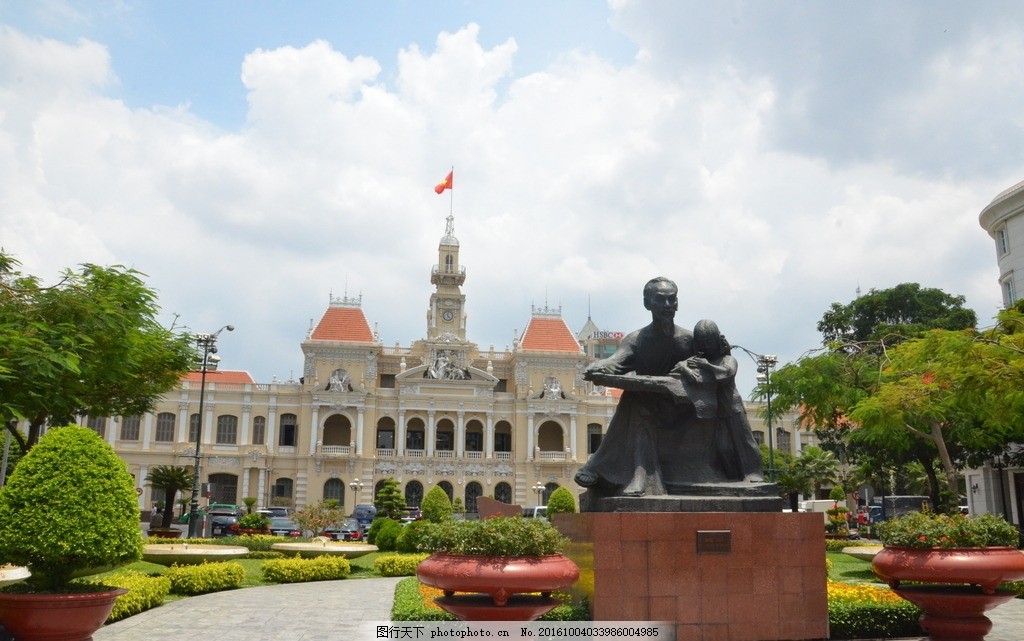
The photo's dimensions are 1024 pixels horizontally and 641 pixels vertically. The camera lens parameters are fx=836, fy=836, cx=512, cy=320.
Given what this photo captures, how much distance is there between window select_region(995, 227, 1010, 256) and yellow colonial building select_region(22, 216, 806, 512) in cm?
2558

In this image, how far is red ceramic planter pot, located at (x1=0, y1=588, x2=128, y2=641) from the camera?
624 cm

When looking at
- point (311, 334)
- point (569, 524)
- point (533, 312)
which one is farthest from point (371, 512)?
point (569, 524)

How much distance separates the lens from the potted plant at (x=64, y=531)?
632cm

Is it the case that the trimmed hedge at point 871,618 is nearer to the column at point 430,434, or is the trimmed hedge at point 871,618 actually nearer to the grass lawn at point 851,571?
the grass lawn at point 851,571

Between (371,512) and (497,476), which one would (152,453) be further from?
(497,476)

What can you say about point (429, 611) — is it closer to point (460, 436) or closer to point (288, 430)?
point (460, 436)

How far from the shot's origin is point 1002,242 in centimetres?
3200

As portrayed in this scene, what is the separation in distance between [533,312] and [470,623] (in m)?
51.6

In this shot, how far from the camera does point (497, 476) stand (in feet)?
166

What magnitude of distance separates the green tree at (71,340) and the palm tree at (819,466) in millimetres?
29700

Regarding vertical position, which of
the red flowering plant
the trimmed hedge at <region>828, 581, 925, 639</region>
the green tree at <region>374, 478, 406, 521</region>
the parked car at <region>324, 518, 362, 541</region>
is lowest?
the parked car at <region>324, 518, 362, 541</region>

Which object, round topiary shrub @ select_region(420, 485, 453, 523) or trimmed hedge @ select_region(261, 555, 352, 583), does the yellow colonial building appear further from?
trimmed hedge @ select_region(261, 555, 352, 583)

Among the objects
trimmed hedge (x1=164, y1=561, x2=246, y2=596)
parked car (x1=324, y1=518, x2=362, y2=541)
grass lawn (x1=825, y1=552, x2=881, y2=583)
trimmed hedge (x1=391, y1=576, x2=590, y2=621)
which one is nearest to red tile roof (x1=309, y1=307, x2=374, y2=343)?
parked car (x1=324, y1=518, x2=362, y2=541)

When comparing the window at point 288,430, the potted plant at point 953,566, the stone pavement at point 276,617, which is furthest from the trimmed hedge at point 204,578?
the window at point 288,430
